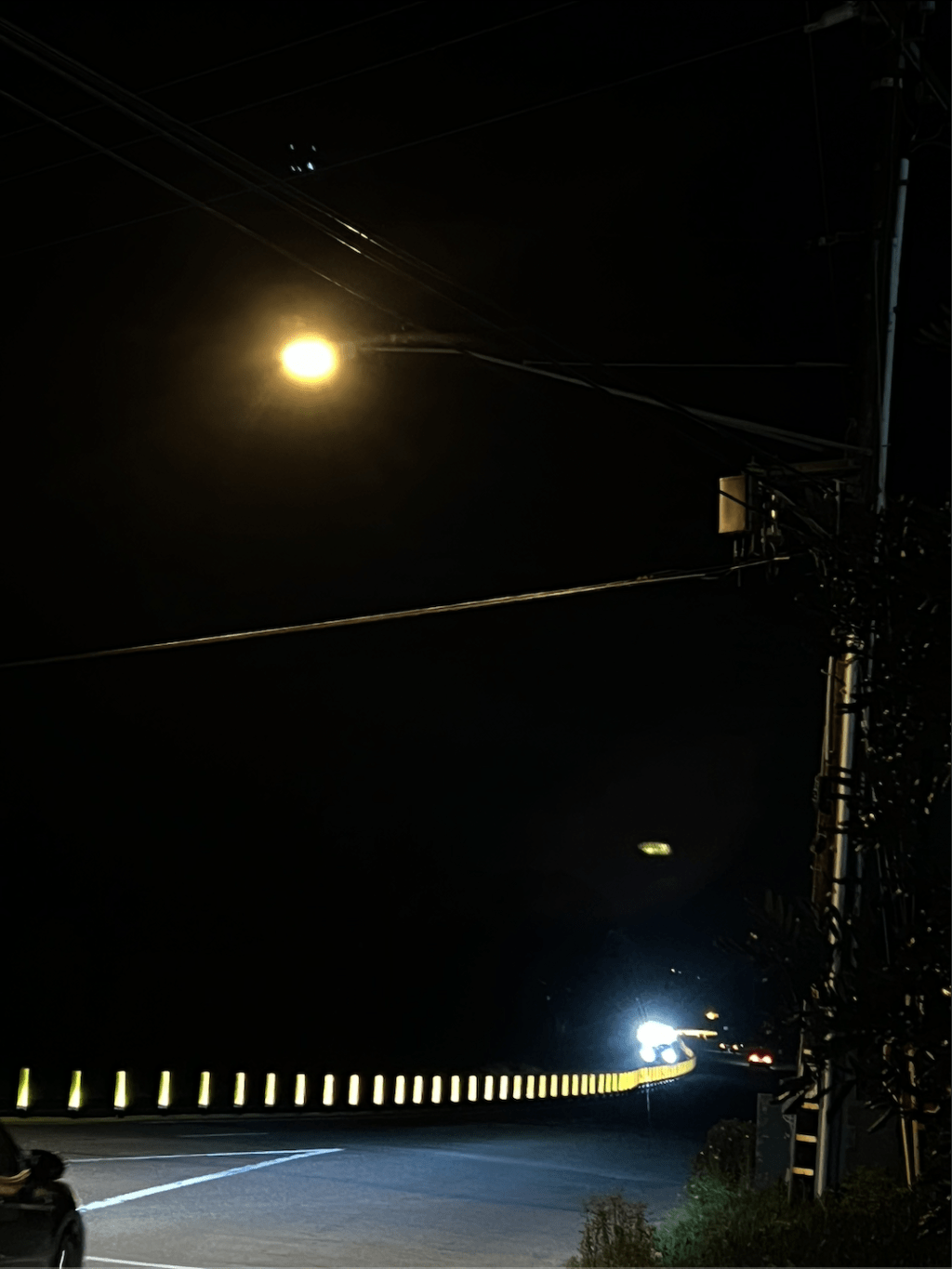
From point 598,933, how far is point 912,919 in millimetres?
107307

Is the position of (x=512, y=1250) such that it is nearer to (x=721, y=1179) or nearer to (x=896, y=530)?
(x=721, y=1179)

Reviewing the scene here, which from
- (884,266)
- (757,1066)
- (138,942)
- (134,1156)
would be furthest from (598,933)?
(884,266)

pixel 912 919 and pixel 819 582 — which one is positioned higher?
pixel 819 582

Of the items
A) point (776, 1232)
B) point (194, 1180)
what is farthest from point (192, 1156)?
point (776, 1232)

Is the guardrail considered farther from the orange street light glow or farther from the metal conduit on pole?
the orange street light glow

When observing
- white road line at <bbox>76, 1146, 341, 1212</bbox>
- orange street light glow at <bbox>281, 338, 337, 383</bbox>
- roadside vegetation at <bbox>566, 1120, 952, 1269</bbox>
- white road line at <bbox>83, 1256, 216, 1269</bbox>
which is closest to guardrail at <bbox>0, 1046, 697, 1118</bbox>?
white road line at <bbox>76, 1146, 341, 1212</bbox>

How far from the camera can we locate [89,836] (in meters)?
76.1

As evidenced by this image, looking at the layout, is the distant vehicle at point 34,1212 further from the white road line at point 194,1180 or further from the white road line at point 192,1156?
the white road line at point 192,1156

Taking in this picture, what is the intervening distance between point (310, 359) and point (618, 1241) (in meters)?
6.84

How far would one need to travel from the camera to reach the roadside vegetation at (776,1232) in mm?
10237

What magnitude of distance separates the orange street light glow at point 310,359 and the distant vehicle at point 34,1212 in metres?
5.74

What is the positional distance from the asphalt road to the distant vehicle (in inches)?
104

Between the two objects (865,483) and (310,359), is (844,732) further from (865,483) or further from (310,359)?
(310,359)

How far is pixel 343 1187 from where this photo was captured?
17.8m
